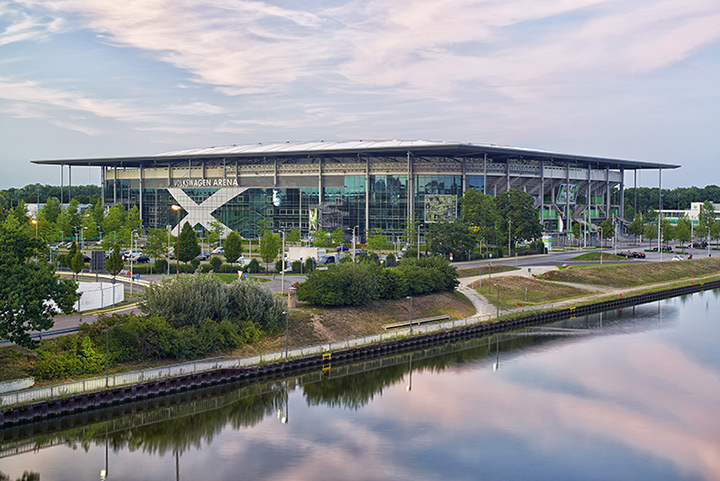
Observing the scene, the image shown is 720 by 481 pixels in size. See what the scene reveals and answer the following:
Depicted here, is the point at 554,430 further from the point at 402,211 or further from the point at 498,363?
the point at 402,211

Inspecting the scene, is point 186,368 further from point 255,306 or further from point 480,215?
point 480,215

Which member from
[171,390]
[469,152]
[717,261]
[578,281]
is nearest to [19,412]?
[171,390]

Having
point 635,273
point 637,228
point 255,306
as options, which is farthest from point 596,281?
point 255,306

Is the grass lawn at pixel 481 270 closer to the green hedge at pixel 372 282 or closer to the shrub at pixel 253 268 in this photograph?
the green hedge at pixel 372 282

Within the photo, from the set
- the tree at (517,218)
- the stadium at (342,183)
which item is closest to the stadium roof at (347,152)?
the stadium at (342,183)

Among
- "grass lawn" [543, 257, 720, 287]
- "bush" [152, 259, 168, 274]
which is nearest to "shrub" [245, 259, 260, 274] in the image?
"bush" [152, 259, 168, 274]

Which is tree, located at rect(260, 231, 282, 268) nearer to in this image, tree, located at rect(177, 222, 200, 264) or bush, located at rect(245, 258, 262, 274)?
bush, located at rect(245, 258, 262, 274)
